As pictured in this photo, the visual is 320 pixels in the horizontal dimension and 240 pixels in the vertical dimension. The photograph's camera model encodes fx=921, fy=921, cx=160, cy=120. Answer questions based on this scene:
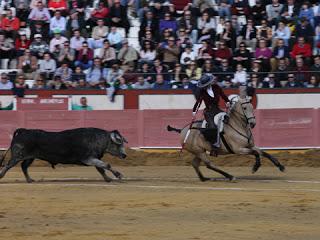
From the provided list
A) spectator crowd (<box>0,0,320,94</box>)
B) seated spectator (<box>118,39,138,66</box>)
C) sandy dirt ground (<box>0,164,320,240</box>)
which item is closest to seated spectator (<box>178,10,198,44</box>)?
spectator crowd (<box>0,0,320,94</box>)

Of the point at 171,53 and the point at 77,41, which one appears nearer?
the point at 171,53

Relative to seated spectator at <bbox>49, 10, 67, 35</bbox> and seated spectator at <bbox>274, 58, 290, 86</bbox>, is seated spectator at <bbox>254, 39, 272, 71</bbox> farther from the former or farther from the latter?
seated spectator at <bbox>49, 10, 67, 35</bbox>

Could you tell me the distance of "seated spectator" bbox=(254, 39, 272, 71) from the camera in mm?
26062

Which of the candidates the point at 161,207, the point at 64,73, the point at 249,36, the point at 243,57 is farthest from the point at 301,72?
the point at 161,207

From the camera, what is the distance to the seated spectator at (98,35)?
27.5 meters

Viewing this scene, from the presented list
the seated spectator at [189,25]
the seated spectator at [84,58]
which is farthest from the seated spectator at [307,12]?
the seated spectator at [84,58]

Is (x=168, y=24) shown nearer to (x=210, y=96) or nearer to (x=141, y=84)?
(x=141, y=84)

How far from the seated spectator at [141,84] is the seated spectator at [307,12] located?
492 cm

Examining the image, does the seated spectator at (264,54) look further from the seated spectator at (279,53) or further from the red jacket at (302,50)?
the red jacket at (302,50)

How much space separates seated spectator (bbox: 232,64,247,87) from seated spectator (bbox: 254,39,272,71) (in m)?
0.62

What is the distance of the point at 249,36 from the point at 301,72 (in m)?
2.02

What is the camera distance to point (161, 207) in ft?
50.2

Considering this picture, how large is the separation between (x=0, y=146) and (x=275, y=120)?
7.76m

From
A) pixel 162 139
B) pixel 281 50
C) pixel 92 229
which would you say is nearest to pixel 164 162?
pixel 162 139
